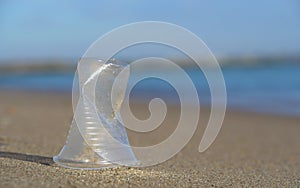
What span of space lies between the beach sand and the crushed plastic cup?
0.11 metres

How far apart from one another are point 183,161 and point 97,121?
151 cm

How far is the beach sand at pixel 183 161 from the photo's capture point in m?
3.38

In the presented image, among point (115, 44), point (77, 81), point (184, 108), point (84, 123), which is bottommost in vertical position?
point (184, 108)

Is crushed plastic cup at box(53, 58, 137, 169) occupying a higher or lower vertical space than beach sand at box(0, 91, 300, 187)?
higher

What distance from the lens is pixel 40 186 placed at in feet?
9.77

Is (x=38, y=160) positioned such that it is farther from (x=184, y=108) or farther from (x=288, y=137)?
(x=184, y=108)

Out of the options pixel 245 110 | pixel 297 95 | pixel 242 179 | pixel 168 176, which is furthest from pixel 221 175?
pixel 297 95

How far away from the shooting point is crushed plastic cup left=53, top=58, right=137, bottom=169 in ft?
12.0

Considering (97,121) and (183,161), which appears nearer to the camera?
(97,121)

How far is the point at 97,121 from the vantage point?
3.69 meters

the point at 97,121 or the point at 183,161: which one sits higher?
the point at 97,121

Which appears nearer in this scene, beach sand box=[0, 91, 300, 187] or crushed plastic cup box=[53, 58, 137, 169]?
beach sand box=[0, 91, 300, 187]

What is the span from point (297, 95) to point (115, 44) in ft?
41.8

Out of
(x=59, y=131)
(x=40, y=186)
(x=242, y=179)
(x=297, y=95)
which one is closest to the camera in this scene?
(x=40, y=186)
